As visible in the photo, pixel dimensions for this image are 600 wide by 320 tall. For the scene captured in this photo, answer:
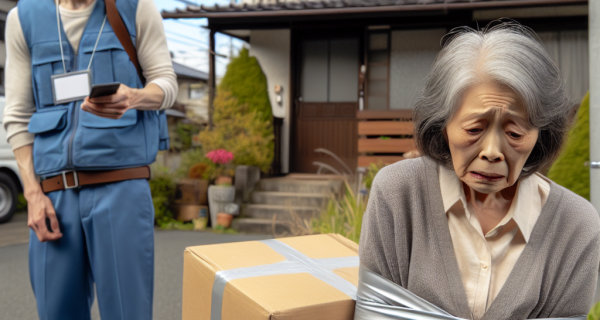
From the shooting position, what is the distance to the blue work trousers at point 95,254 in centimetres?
181

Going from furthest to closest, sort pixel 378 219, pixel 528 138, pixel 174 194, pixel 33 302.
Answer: pixel 174 194, pixel 33 302, pixel 378 219, pixel 528 138

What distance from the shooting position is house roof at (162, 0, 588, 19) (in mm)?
8273

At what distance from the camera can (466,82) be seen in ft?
3.59

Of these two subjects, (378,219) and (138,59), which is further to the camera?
(138,59)

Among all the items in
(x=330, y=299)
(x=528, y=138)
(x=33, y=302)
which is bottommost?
(x=33, y=302)

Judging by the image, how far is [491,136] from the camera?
3.52ft

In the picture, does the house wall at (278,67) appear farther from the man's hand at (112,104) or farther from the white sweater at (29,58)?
the man's hand at (112,104)

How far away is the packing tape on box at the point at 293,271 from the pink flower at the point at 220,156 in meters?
6.78

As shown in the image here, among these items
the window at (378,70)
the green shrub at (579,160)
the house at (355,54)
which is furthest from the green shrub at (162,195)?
the green shrub at (579,160)

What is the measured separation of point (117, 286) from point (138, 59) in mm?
798

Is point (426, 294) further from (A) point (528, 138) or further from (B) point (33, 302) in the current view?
(B) point (33, 302)

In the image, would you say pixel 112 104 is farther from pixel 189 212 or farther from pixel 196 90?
pixel 196 90

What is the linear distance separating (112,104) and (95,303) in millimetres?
3555

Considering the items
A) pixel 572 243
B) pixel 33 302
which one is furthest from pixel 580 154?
pixel 33 302
